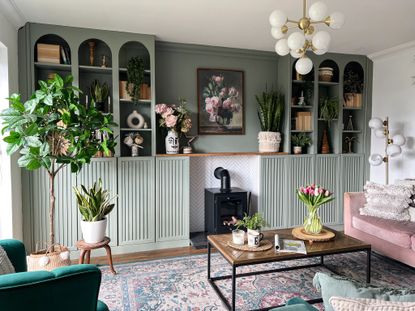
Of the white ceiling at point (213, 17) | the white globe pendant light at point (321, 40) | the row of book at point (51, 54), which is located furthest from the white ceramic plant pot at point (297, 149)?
the row of book at point (51, 54)

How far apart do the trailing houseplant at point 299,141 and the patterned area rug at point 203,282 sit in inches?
60.1

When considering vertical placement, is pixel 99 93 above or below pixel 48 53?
below

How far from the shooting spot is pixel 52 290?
1.30m

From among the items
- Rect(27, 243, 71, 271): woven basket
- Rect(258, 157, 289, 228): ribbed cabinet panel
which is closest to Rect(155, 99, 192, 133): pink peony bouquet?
Rect(258, 157, 289, 228): ribbed cabinet panel

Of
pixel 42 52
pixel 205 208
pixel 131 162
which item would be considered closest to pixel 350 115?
pixel 205 208

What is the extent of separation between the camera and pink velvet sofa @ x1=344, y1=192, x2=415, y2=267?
10.0 ft

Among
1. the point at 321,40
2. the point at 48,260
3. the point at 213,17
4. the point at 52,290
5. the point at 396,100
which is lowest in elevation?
the point at 48,260

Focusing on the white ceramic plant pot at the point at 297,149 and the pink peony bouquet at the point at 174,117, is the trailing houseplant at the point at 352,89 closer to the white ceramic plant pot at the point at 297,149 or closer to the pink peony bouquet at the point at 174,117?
the white ceramic plant pot at the point at 297,149

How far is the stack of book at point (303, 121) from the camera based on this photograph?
452 centimetres

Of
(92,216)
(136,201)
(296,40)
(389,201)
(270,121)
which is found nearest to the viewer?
(296,40)

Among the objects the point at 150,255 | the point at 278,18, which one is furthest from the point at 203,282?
the point at 278,18

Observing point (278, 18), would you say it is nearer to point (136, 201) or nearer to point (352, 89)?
point (136, 201)

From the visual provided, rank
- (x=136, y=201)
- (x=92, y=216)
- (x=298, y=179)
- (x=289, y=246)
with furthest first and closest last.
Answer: (x=298, y=179) → (x=136, y=201) → (x=92, y=216) → (x=289, y=246)

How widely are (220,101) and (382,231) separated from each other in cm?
249
